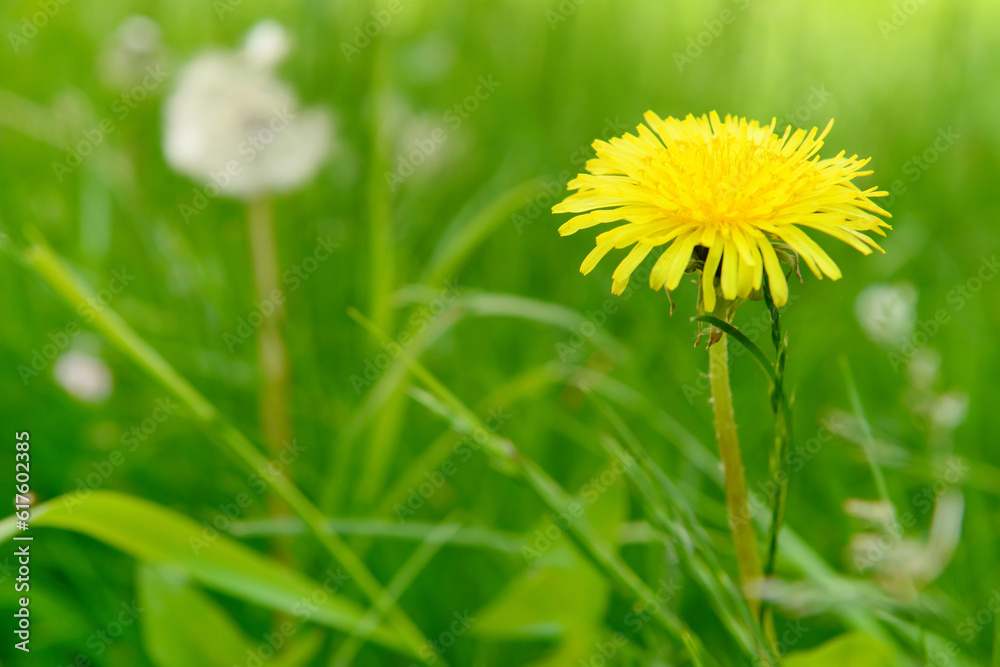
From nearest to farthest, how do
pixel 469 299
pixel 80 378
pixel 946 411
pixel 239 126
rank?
pixel 946 411 < pixel 469 299 < pixel 80 378 < pixel 239 126

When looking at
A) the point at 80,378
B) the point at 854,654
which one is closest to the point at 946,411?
the point at 854,654

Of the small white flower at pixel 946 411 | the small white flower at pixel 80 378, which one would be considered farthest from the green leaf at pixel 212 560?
the small white flower at pixel 946 411

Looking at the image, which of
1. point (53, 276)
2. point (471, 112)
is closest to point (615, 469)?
point (53, 276)

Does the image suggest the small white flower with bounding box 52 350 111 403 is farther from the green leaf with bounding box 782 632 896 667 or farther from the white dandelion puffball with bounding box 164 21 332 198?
the green leaf with bounding box 782 632 896 667

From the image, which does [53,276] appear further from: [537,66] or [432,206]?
[537,66]

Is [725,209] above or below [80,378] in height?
above

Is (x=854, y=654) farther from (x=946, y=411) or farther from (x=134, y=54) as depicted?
(x=134, y=54)
